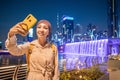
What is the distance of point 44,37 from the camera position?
267cm

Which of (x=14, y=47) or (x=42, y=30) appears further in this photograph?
(x=42, y=30)

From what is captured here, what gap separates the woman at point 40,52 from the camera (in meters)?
2.46

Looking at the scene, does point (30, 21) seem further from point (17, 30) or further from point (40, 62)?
point (40, 62)

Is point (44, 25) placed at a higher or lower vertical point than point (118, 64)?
higher

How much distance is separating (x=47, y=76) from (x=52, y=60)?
0.19 metres

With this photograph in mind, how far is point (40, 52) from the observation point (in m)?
2.63

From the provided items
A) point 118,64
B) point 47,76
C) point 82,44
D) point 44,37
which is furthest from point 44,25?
point 82,44

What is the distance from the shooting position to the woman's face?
2.66 metres

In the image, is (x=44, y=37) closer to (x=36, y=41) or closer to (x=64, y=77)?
(x=36, y=41)

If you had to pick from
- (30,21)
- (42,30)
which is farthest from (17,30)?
(42,30)

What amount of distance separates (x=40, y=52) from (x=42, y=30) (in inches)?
9.7

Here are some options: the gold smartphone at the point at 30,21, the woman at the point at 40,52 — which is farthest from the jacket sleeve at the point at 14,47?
the gold smartphone at the point at 30,21

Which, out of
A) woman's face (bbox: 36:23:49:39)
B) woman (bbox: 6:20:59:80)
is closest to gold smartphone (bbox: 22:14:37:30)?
woman (bbox: 6:20:59:80)

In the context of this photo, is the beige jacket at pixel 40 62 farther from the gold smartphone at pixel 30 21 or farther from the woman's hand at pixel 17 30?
the gold smartphone at pixel 30 21
